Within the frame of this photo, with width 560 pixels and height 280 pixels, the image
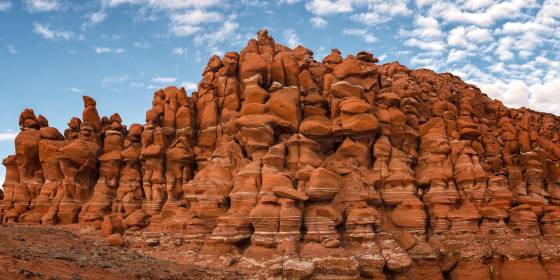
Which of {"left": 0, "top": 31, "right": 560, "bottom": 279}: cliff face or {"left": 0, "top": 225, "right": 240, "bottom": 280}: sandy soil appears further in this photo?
{"left": 0, "top": 31, "right": 560, "bottom": 279}: cliff face

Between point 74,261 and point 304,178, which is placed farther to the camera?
point 304,178

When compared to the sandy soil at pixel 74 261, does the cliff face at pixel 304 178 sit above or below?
above

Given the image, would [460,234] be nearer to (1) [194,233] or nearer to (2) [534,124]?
(1) [194,233]

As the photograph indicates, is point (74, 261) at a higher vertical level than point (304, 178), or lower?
lower

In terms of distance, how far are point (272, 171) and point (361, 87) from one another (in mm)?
11199

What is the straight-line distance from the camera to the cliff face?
28.4 metres

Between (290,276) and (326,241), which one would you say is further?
(326,241)

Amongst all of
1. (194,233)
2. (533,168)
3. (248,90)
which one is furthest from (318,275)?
(533,168)

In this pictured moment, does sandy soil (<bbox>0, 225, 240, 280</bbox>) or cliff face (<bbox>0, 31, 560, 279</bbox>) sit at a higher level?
cliff face (<bbox>0, 31, 560, 279</bbox>)

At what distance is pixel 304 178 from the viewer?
30016 millimetres

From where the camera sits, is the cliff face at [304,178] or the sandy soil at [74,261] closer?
the sandy soil at [74,261]

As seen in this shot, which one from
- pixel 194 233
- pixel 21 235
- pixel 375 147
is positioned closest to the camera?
pixel 21 235

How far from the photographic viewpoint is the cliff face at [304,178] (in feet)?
93.3

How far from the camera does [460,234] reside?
33.0 meters
